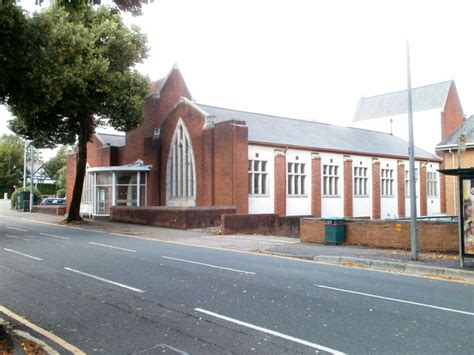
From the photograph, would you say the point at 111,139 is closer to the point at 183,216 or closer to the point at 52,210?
the point at 52,210

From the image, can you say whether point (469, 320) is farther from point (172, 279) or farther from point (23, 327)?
point (23, 327)

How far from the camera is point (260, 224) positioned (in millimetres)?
25812

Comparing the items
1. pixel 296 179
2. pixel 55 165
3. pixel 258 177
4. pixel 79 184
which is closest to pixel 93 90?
pixel 79 184

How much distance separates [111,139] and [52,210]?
1020 cm

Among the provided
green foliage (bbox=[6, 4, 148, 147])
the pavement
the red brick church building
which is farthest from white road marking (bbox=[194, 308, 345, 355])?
the red brick church building

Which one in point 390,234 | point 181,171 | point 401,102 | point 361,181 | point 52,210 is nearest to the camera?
point 390,234

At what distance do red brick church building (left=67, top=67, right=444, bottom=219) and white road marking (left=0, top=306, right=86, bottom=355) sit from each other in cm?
2137

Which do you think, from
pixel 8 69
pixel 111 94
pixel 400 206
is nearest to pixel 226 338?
pixel 8 69

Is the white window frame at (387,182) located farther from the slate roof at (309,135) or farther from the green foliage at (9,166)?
the green foliage at (9,166)

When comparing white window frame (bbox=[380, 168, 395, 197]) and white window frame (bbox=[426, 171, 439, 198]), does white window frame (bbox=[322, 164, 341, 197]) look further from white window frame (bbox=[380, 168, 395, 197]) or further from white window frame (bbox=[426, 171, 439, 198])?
white window frame (bbox=[426, 171, 439, 198])

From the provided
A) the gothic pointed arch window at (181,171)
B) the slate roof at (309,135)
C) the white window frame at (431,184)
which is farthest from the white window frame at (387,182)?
the gothic pointed arch window at (181,171)

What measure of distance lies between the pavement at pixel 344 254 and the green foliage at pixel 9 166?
78.3 m

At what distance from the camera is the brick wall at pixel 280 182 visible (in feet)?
102

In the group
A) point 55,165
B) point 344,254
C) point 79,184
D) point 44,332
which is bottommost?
point 44,332
